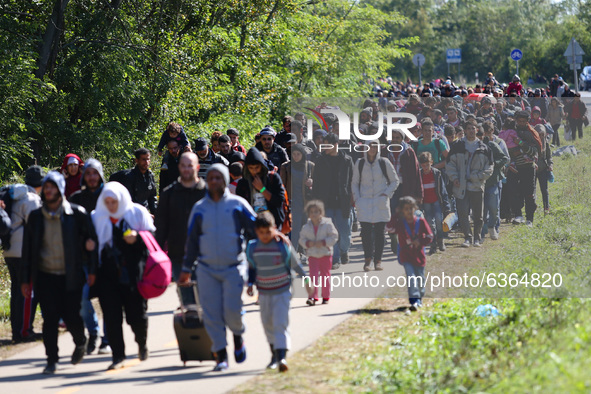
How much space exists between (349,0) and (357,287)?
79.4ft

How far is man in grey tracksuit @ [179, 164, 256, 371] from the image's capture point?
8.20 m

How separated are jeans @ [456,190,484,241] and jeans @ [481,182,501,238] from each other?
387 mm

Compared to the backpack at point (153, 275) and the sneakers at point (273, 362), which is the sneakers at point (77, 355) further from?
the sneakers at point (273, 362)

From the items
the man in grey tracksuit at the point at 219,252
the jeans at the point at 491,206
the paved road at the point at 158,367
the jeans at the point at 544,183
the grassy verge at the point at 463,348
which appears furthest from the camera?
the jeans at the point at 544,183

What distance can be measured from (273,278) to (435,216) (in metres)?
6.65

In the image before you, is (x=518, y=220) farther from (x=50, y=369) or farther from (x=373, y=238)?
(x=50, y=369)

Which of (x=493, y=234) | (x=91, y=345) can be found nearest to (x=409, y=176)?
(x=493, y=234)

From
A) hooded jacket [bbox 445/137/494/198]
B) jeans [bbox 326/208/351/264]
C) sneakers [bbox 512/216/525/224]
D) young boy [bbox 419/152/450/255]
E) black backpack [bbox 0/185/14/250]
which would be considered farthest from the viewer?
sneakers [bbox 512/216/525/224]

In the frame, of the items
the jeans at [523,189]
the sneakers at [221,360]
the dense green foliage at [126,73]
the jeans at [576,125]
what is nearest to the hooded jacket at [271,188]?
the sneakers at [221,360]

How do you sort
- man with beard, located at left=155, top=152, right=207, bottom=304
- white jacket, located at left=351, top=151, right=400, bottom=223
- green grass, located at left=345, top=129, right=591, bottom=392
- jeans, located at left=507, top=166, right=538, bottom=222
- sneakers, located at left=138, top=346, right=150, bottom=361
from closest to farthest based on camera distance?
green grass, located at left=345, top=129, right=591, bottom=392, sneakers, located at left=138, top=346, right=150, bottom=361, man with beard, located at left=155, top=152, right=207, bottom=304, white jacket, located at left=351, top=151, right=400, bottom=223, jeans, located at left=507, top=166, right=538, bottom=222

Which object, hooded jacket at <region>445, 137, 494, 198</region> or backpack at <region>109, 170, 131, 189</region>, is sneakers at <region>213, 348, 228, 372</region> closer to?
backpack at <region>109, 170, 131, 189</region>

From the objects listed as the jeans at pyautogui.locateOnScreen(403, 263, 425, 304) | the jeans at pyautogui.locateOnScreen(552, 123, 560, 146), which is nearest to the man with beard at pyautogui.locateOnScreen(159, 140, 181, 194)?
the jeans at pyautogui.locateOnScreen(403, 263, 425, 304)

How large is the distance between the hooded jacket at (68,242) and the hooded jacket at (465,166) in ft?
25.7

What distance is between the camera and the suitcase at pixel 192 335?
849 cm
